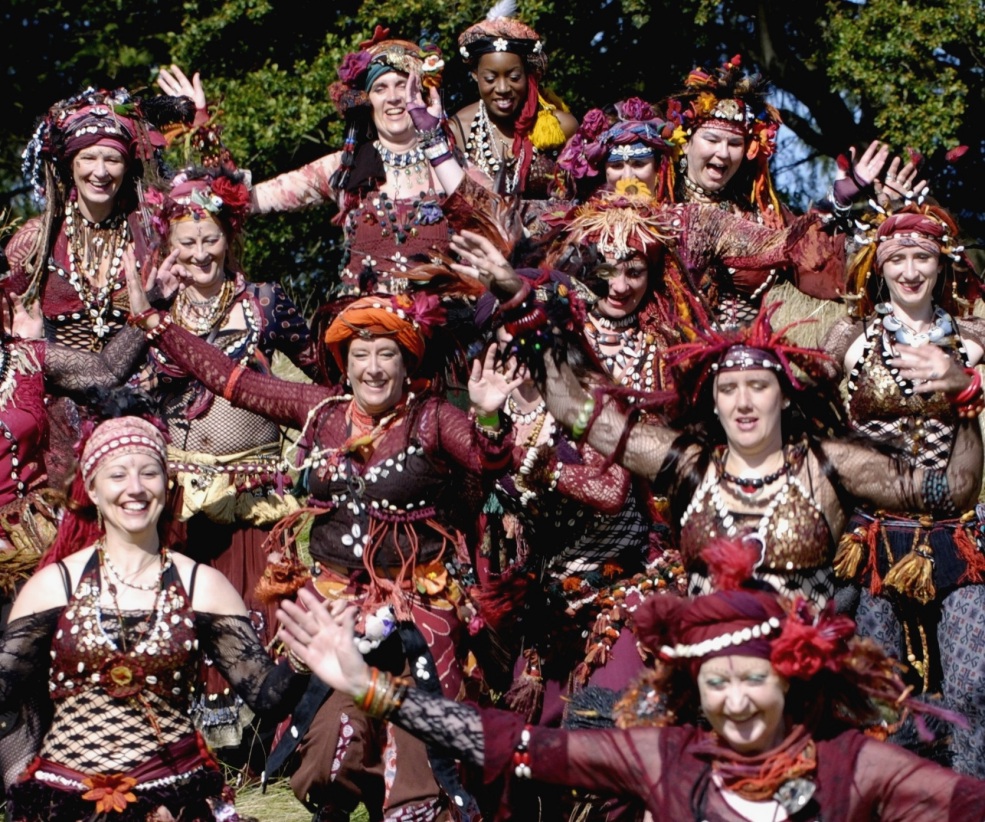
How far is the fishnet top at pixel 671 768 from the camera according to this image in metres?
4.75

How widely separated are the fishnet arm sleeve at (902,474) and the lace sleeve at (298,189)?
144 inches

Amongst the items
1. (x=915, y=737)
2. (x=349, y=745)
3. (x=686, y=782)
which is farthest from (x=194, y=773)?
(x=915, y=737)

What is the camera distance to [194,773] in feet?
18.2

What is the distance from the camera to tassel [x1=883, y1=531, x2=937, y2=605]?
674cm

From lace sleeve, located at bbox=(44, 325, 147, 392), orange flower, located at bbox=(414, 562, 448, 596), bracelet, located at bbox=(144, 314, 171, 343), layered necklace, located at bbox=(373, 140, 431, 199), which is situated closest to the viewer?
orange flower, located at bbox=(414, 562, 448, 596)

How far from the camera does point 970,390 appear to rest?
5328 millimetres

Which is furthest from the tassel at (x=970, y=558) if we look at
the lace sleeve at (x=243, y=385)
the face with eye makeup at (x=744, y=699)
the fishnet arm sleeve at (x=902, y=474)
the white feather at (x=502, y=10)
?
the white feather at (x=502, y=10)

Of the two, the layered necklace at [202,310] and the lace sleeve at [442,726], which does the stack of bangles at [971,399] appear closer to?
the lace sleeve at [442,726]

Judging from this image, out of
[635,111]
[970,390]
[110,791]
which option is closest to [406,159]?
[635,111]

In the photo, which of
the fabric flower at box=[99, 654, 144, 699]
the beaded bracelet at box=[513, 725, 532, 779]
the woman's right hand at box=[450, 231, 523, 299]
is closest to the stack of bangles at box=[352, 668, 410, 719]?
the beaded bracelet at box=[513, 725, 532, 779]

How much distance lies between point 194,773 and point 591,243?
8.15ft

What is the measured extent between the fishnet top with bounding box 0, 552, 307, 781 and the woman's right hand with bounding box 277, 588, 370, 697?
71 cm

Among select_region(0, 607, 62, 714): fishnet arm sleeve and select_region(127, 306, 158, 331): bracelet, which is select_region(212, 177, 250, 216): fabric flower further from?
select_region(0, 607, 62, 714): fishnet arm sleeve

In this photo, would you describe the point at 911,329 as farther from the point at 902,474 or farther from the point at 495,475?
the point at 495,475
